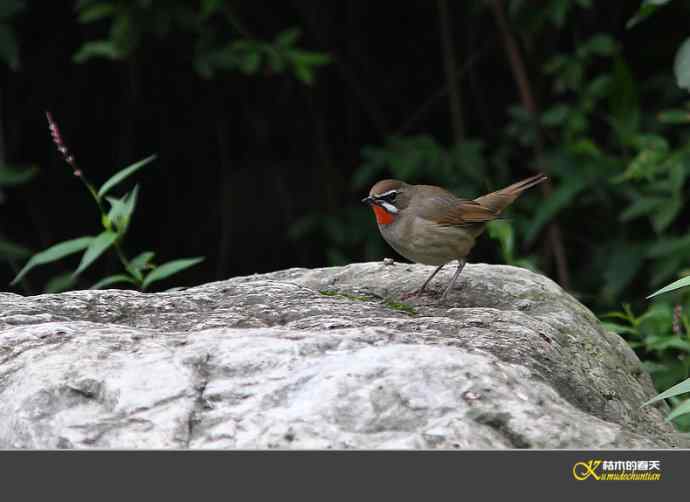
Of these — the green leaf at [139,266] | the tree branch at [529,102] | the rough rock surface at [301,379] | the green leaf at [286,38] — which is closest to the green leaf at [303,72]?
the green leaf at [286,38]

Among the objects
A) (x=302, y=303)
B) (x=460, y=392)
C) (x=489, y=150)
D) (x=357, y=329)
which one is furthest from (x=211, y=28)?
(x=460, y=392)

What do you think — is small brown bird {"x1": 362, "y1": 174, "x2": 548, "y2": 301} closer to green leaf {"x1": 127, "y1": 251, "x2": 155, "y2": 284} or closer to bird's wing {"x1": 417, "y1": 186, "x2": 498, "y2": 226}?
bird's wing {"x1": 417, "y1": 186, "x2": 498, "y2": 226}

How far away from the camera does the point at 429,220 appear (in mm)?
4559

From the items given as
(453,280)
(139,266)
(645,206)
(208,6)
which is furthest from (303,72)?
(453,280)

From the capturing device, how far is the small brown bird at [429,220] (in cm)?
443

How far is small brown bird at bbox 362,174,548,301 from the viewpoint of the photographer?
4430 mm

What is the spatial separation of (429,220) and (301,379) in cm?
224

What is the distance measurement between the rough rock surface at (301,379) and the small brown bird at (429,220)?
112 centimetres

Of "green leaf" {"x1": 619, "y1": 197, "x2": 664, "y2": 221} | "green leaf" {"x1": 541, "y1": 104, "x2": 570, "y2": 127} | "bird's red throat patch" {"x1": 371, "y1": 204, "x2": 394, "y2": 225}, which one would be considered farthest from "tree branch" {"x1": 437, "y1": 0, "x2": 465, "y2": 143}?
"bird's red throat patch" {"x1": 371, "y1": 204, "x2": 394, "y2": 225}

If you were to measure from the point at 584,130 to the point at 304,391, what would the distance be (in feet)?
15.3

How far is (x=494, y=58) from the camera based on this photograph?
7832 millimetres

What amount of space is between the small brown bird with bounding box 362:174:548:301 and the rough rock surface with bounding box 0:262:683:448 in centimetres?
112

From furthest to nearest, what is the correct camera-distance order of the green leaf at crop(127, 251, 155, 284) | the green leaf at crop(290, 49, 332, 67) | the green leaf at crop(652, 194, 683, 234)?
the green leaf at crop(290, 49, 332, 67) → the green leaf at crop(652, 194, 683, 234) → the green leaf at crop(127, 251, 155, 284)

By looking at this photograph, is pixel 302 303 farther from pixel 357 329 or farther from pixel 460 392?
pixel 460 392
